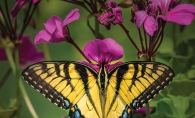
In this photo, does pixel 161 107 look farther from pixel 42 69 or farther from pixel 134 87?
pixel 42 69

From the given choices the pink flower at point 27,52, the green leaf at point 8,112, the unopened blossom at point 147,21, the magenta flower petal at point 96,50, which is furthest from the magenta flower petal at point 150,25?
the pink flower at point 27,52

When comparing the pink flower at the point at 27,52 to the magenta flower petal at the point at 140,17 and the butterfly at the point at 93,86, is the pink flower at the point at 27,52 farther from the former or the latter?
the magenta flower petal at the point at 140,17

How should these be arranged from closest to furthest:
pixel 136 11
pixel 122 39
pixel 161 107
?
pixel 136 11 → pixel 161 107 → pixel 122 39

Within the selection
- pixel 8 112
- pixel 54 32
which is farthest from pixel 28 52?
pixel 54 32

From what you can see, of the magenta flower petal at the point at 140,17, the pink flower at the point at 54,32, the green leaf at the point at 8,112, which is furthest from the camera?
the green leaf at the point at 8,112

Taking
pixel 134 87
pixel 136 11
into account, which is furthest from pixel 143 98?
pixel 136 11

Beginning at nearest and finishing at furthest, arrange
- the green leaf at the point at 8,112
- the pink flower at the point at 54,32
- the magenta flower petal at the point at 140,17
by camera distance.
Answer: the magenta flower petal at the point at 140,17
the pink flower at the point at 54,32
the green leaf at the point at 8,112
